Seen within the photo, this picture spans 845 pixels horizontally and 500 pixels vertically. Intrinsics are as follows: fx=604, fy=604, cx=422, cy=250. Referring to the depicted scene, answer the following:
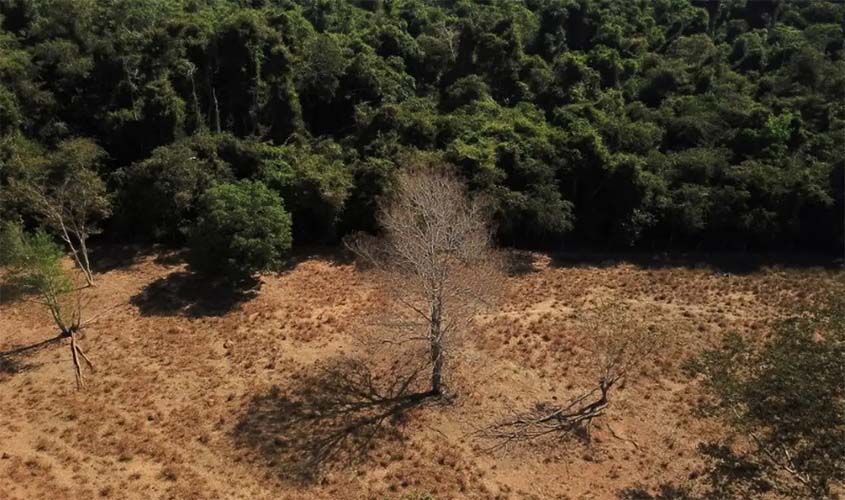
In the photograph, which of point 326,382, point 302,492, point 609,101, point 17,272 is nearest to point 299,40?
point 609,101

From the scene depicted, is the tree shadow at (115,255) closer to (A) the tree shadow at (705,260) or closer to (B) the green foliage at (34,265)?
(B) the green foliage at (34,265)

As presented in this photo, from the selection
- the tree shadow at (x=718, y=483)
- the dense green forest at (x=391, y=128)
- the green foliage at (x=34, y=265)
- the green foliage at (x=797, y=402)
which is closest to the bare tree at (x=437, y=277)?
the tree shadow at (x=718, y=483)

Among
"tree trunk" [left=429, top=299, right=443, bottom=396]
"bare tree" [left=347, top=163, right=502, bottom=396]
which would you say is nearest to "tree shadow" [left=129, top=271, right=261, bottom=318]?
"bare tree" [left=347, top=163, right=502, bottom=396]

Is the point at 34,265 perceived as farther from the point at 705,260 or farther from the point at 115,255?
the point at 705,260

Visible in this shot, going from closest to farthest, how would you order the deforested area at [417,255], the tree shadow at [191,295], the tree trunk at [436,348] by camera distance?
the deforested area at [417,255] → the tree trunk at [436,348] → the tree shadow at [191,295]

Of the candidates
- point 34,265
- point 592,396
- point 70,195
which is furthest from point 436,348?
point 70,195
